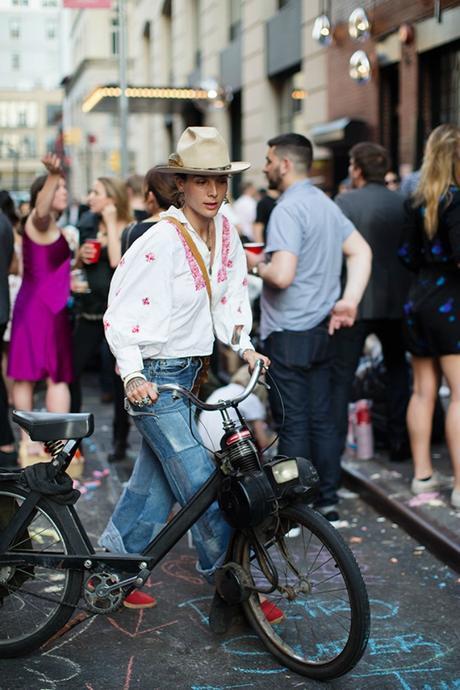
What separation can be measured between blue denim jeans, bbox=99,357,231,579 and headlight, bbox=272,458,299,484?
1.03 ft

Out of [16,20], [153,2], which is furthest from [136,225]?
[16,20]

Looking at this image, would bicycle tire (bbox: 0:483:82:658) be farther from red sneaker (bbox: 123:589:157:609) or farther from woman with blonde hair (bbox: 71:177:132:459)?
woman with blonde hair (bbox: 71:177:132:459)

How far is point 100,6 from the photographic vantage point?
524 inches

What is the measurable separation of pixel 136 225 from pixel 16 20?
134370 mm

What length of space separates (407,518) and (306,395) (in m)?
0.89

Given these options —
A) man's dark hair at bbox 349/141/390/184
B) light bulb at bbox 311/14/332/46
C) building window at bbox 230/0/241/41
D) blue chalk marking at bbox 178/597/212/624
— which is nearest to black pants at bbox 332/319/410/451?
man's dark hair at bbox 349/141/390/184

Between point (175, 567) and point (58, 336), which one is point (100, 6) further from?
point (175, 567)

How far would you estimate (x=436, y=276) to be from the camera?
557 centimetres

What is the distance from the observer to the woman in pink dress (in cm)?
647

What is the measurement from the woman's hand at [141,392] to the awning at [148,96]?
15.8 m

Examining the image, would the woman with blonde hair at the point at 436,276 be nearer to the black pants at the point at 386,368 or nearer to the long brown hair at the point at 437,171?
the long brown hair at the point at 437,171

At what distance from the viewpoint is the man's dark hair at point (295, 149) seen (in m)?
5.48

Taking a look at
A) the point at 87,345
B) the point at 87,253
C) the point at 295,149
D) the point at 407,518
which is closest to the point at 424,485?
the point at 407,518

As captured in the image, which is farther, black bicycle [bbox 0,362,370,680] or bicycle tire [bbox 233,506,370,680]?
black bicycle [bbox 0,362,370,680]
